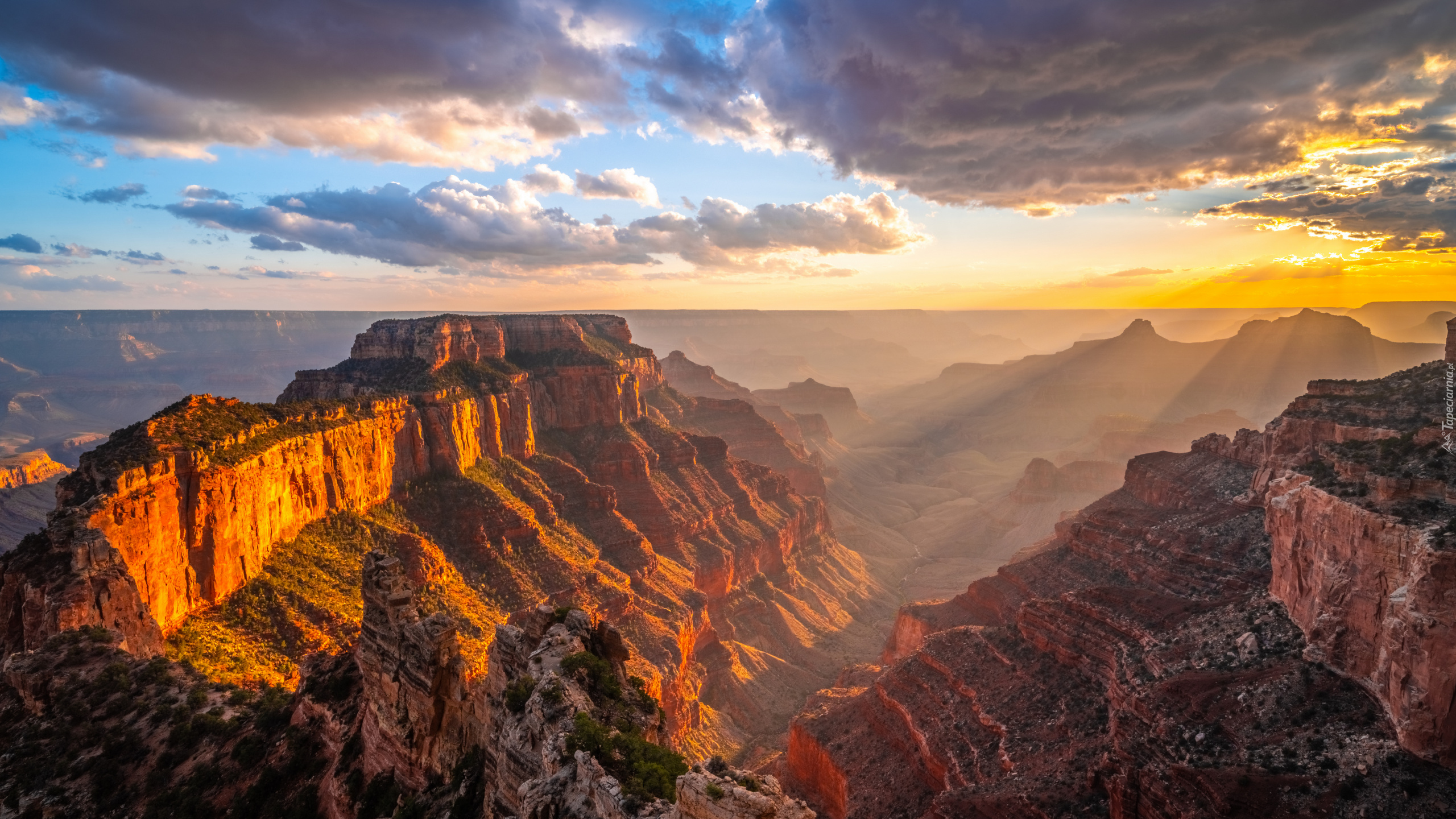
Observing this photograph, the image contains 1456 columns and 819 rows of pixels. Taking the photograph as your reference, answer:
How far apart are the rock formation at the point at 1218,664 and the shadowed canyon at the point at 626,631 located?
20cm

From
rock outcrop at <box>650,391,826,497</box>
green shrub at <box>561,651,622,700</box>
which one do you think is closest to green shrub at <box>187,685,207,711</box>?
green shrub at <box>561,651,622,700</box>

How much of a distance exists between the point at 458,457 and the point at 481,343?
23164 mm

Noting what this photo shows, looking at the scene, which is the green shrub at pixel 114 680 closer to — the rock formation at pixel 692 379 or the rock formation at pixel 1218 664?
the rock formation at pixel 1218 664

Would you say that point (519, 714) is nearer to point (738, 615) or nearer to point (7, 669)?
point (7, 669)

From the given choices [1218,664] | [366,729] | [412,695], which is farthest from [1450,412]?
[366,729]

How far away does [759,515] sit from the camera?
320 ft

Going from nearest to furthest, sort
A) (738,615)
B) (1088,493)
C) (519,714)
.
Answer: (519,714) → (738,615) → (1088,493)

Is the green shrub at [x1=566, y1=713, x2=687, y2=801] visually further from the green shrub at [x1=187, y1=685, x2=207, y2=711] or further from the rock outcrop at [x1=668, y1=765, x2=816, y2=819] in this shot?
the green shrub at [x1=187, y1=685, x2=207, y2=711]

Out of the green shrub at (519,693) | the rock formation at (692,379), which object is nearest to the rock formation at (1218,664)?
the green shrub at (519,693)

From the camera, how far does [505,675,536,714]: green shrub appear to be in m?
19.1

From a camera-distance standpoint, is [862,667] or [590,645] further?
[862,667]

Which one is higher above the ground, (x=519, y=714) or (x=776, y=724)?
(x=519, y=714)

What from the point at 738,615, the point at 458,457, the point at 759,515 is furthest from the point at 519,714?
the point at 759,515

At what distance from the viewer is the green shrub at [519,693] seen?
19.1 metres
